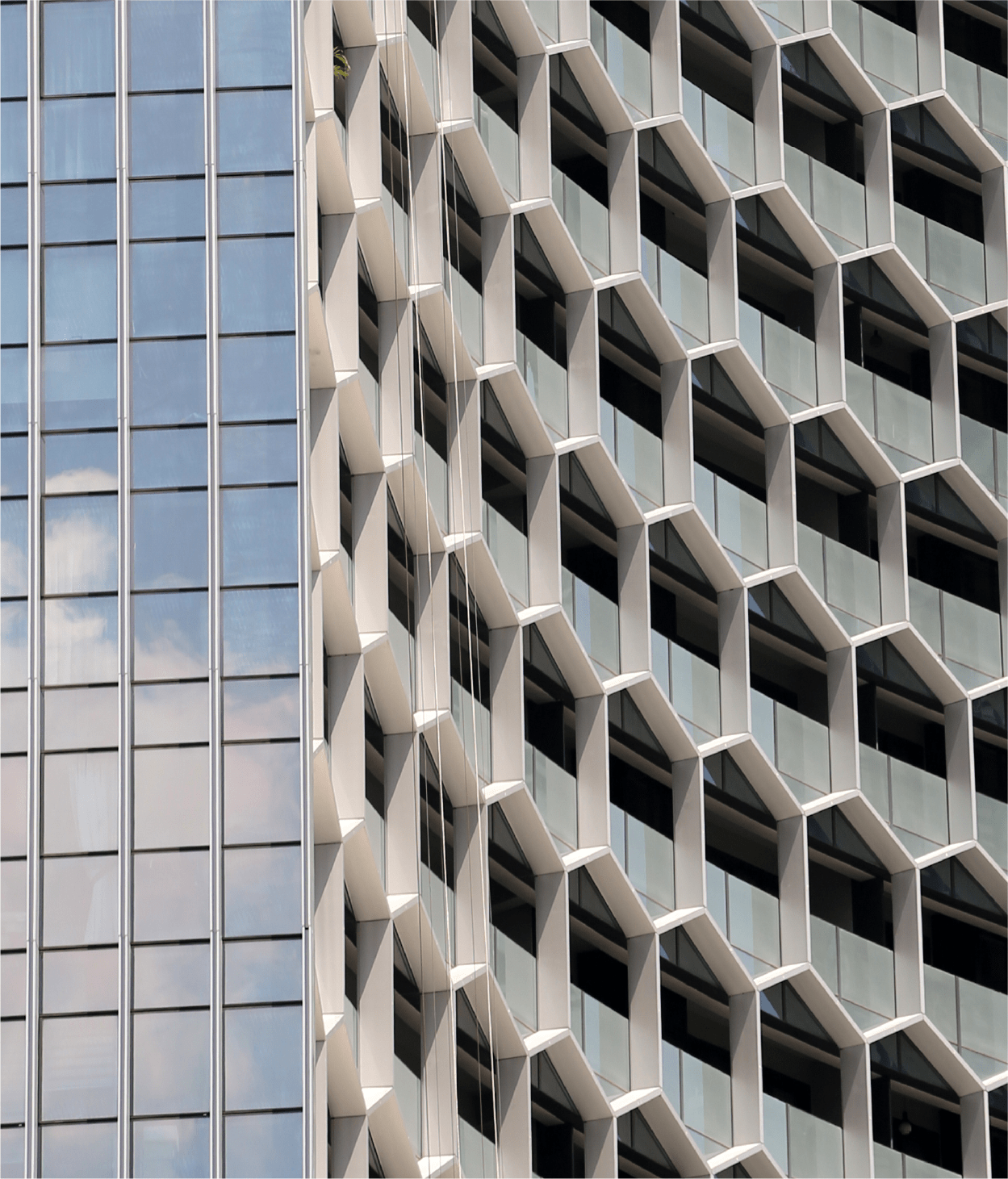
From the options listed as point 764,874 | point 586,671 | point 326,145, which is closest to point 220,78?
point 326,145

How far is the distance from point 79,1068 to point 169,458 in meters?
7.97

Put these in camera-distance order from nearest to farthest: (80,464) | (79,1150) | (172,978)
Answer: (79,1150)
(172,978)
(80,464)

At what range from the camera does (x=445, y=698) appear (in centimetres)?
4412

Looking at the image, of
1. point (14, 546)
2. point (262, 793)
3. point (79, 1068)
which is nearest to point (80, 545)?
point (14, 546)

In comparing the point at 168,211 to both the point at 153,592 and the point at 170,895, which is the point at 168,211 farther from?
the point at 170,895

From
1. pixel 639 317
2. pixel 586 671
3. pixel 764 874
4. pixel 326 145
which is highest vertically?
pixel 326 145

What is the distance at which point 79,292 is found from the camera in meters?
39.5

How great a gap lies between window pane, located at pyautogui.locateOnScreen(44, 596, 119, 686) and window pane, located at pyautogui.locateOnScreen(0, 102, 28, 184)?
19.6 feet

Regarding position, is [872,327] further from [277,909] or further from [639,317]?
[277,909]

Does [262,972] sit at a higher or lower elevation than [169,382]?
lower

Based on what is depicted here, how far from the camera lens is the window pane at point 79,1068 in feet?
119

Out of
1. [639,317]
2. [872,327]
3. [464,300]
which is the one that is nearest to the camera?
[464,300]

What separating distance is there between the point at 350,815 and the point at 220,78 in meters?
10.1

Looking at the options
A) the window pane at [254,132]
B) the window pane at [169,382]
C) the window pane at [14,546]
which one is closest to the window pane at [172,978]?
the window pane at [14,546]
